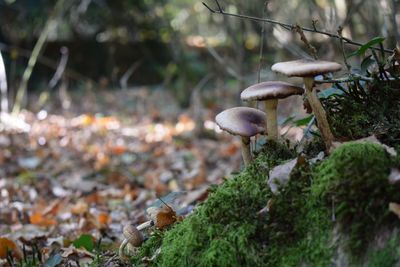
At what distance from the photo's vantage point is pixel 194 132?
881 cm

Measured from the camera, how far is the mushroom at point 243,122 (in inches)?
86.0

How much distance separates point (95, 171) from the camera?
6.79 meters

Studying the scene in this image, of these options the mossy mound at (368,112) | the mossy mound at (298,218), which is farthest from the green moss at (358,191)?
the mossy mound at (368,112)

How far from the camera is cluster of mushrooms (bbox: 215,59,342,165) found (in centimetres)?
190

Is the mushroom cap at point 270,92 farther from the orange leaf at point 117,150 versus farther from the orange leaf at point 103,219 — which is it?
the orange leaf at point 117,150

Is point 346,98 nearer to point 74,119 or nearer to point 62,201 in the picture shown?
point 62,201

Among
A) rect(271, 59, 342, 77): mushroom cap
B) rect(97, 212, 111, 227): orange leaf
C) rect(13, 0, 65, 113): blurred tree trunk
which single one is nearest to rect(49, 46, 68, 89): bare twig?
rect(13, 0, 65, 113): blurred tree trunk

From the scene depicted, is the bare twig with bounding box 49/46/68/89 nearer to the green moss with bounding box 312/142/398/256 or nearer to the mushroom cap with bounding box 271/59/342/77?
the mushroom cap with bounding box 271/59/342/77

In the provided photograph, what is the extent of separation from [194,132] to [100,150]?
1709mm

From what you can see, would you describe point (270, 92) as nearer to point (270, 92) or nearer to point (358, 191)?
point (270, 92)

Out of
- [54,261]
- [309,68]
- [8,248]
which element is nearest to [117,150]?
[8,248]

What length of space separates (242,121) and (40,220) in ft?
9.52

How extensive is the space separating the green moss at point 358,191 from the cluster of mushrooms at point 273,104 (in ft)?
0.96

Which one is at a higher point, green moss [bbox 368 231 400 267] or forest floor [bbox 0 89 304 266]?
forest floor [bbox 0 89 304 266]
